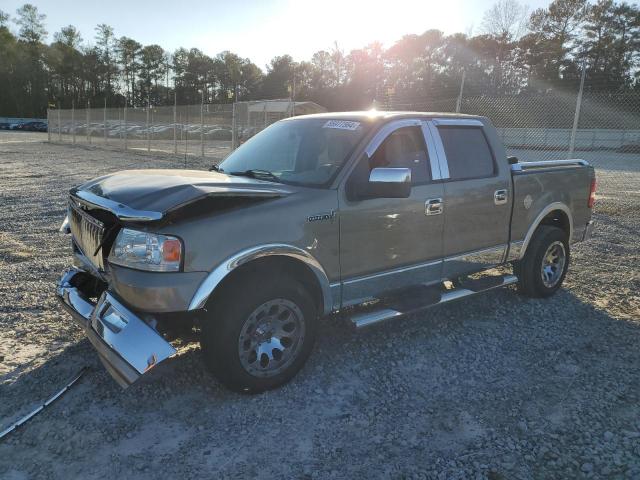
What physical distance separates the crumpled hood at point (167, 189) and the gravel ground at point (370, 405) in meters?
1.30

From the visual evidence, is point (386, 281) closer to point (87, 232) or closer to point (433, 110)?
point (87, 232)

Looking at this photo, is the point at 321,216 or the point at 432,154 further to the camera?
the point at 432,154

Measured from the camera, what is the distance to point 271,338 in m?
3.39

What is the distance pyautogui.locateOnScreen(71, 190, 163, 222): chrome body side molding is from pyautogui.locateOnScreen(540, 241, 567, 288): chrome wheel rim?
4146 millimetres

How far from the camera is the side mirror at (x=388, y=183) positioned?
349 centimetres

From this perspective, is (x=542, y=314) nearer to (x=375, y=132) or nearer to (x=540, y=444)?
(x=540, y=444)

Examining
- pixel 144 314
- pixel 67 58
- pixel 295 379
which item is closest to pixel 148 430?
pixel 144 314

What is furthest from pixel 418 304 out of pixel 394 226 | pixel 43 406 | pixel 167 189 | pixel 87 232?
pixel 43 406

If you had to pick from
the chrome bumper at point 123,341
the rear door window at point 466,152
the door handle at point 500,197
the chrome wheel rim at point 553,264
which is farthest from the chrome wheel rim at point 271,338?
the chrome wheel rim at point 553,264

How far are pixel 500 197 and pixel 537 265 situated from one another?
0.98 metres

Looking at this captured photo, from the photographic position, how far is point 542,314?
501cm

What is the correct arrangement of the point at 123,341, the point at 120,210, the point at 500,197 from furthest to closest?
the point at 500,197
the point at 120,210
the point at 123,341

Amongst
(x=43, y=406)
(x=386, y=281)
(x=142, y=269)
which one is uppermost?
(x=142, y=269)

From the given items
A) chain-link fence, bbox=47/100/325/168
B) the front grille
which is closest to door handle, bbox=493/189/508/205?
the front grille
